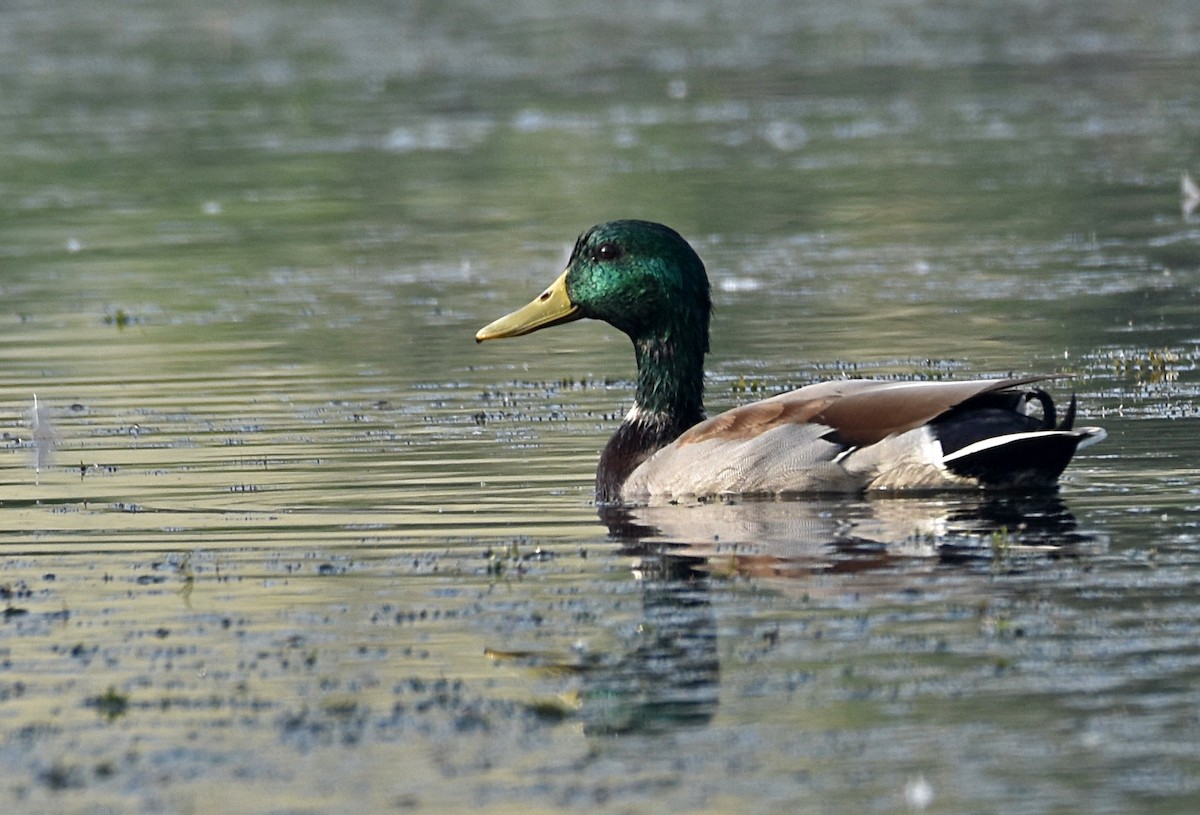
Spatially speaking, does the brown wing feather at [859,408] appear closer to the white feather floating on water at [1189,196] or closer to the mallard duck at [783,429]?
the mallard duck at [783,429]

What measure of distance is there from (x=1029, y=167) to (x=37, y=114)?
15.3 m

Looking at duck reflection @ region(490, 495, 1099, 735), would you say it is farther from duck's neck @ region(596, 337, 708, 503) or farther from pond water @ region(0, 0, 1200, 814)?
duck's neck @ region(596, 337, 708, 503)

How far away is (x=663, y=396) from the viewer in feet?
37.3

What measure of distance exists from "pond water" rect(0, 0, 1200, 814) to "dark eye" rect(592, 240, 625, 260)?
1019 millimetres

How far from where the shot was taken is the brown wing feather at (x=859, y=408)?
10.0 m

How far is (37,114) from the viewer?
33438mm

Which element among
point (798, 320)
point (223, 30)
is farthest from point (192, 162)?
point (223, 30)

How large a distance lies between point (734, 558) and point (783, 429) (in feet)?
5.17

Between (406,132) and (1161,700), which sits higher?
(406,132)

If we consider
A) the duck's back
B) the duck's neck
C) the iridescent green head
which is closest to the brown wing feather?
the duck's back

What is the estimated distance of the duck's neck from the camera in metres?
11.2

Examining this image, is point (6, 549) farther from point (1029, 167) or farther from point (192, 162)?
point (192, 162)

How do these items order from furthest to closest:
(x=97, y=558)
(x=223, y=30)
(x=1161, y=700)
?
(x=223, y=30) → (x=97, y=558) → (x=1161, y=700)

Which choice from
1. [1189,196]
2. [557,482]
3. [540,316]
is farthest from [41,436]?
[1189,196]
